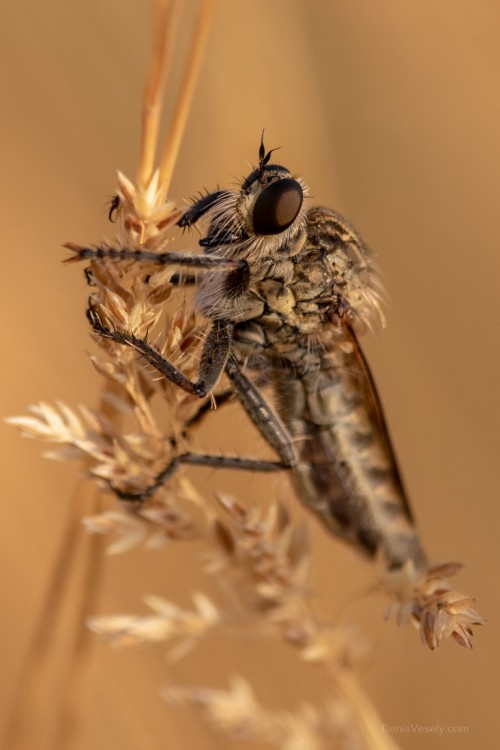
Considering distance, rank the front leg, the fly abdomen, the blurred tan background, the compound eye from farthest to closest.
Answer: the blurred tan background
the fly abdomen
the compound eye
the front leg

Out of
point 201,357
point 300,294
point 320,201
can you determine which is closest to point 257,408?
point 201,357

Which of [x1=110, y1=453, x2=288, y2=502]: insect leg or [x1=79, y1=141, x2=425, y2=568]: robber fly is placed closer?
[x1=110, y1=453, x2=288, y2=502]: insect leg

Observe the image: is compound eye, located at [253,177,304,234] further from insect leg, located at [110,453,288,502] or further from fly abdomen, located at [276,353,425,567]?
insect leg, located at [110,453,288,502]

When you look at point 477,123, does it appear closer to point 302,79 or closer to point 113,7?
point 302,79

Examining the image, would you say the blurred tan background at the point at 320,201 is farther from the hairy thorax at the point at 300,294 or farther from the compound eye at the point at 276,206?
the compound eye at the point at 276,206

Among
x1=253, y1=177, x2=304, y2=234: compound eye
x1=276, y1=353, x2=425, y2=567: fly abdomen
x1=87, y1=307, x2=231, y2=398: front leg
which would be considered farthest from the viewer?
x1=276, y1=353, x2=425, y2=567: fly abdomen

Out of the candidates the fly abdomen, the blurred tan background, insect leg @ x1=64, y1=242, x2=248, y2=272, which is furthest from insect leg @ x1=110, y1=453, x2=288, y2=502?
insect leg @ x1=64, y1=242, x2=248, y2=272

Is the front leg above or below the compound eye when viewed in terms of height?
below
